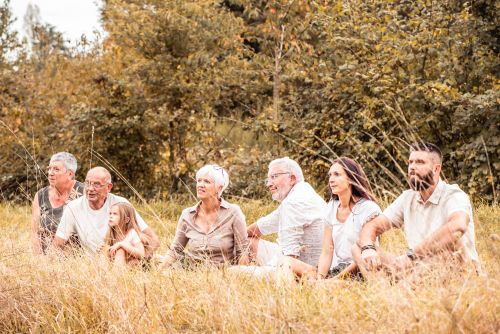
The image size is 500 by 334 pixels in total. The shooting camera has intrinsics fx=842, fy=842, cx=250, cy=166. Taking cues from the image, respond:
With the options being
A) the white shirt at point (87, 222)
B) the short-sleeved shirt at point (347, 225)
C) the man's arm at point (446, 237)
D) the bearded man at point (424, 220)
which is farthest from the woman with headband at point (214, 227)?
the man's arm at point (446, 237)

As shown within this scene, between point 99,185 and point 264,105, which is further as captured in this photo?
point 264,105

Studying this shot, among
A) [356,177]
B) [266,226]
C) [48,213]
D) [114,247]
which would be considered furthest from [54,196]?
[356,177]

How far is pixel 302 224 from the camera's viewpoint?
22.1 feet

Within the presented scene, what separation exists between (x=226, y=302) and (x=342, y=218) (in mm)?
1883

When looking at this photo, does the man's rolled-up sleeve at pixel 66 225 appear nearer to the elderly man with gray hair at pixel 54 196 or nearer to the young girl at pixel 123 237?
the elderly man with gray hair at pixel 54 196

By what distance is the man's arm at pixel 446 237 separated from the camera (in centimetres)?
532

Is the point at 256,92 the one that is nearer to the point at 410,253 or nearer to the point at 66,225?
the point at 66,225

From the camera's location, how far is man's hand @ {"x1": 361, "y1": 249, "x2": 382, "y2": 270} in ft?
18.3

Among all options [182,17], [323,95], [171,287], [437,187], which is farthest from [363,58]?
[171,287]

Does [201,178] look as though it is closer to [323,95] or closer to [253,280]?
[253,280]

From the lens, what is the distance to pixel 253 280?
546 centimetres

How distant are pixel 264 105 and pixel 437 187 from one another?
974 cm

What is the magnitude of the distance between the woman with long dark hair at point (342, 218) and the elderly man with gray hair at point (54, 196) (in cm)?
253

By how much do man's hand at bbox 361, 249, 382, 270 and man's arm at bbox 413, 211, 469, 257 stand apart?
0.29 m
